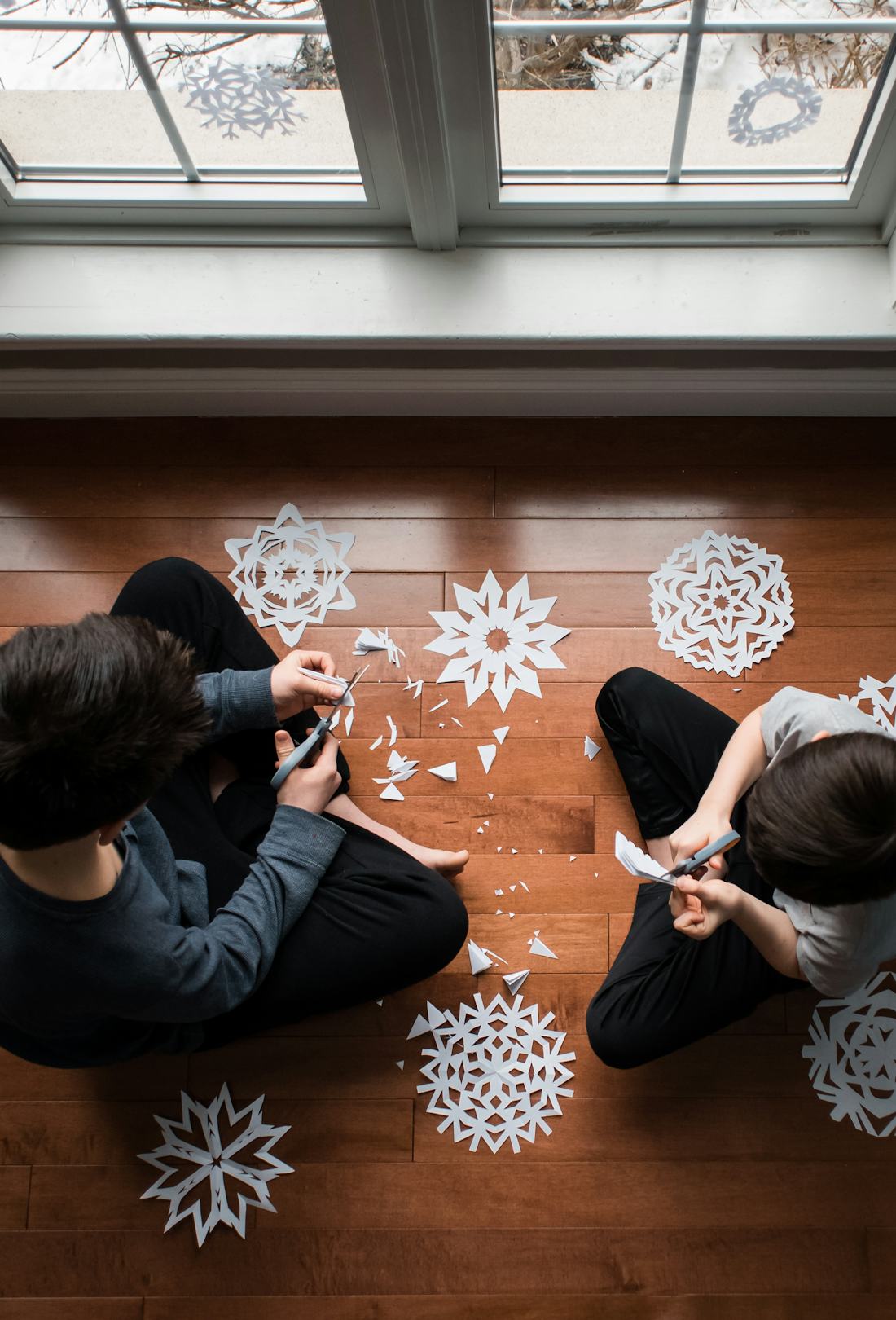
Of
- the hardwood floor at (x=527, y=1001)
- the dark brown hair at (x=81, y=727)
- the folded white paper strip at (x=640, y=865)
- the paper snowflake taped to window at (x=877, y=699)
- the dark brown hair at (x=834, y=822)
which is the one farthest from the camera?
the paper snowflake taped to window at (x=877, y=699)

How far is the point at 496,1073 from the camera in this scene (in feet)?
4.48

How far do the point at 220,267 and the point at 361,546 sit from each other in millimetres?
478

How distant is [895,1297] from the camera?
1.31 m

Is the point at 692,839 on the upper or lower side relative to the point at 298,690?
lower

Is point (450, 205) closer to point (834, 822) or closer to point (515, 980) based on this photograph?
point (834, 822)

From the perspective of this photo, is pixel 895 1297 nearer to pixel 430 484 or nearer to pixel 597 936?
pixel 597 936

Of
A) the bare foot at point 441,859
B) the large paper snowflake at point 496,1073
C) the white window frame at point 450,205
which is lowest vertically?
the large paper snowflake at point 496,1073

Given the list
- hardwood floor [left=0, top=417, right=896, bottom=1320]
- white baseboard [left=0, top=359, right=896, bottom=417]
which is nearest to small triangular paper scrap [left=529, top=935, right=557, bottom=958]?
hardwood floor [left=0, top=417, right=896, bottom=1320]

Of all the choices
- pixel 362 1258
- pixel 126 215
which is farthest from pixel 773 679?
pixel 126 215

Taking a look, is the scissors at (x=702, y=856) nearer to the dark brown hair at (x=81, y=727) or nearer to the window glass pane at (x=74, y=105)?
the dark brown hair at (x=81, y=727)

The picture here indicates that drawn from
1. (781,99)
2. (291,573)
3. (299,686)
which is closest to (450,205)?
(781,99)

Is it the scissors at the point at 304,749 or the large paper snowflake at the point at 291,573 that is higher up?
the large paper snowflake at the point at 291,573

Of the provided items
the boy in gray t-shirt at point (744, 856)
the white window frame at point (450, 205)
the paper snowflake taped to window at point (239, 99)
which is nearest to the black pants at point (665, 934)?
the boy in gray t-shirt at point (744, 856)

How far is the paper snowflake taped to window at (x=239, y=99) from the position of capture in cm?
126
